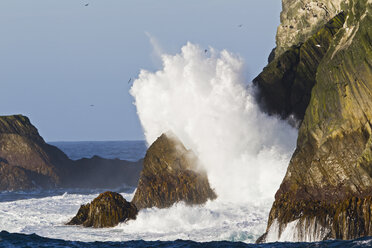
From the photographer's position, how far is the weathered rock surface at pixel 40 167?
68.9m

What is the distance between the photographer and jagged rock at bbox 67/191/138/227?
32.9m

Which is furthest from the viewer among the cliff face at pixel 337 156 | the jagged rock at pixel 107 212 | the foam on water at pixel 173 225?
the jagged rock at pixel 107 212

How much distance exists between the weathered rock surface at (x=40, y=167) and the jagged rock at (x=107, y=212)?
34.8m

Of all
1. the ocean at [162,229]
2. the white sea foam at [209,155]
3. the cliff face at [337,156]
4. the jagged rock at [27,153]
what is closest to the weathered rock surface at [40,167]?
the jagged rock at [27,153]

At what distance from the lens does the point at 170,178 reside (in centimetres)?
3931

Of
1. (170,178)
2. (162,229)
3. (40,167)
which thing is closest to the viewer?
(162,229)

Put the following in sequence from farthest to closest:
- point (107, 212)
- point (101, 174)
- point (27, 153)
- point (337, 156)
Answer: point (101, 174) → point (27, 153) → point (107, 212) → point (337, 156)

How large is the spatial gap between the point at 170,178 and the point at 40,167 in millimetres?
35947

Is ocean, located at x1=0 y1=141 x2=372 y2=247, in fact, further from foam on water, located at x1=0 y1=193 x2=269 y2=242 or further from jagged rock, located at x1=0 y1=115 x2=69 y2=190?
jagged rock, located at x1=0 y1=115 x2=69 y2=190

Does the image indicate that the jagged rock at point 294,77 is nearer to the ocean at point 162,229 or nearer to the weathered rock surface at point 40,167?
the ocean at point 162,229

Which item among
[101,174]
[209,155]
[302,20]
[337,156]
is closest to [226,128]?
[209,155]

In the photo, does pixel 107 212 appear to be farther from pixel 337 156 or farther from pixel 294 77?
pixel 294 77

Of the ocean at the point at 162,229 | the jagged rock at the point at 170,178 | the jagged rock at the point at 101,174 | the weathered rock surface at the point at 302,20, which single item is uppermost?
the weathered rock surface at the point at 302,20

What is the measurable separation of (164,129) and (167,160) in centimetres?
425
